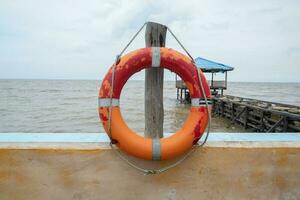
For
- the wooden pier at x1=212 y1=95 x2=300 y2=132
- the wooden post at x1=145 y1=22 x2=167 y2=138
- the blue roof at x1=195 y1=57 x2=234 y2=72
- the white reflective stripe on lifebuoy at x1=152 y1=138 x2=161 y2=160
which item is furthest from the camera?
the blue roof at x1=195 y1=57 x2=234 y2=72

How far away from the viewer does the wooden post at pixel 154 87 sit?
230 centimetres

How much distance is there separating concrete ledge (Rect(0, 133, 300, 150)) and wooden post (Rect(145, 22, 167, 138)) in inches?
15.5

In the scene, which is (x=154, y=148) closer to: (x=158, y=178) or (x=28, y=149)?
(x=158, y=178)

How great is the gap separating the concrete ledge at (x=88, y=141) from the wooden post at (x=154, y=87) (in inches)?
15.5

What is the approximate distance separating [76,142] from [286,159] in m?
1.58

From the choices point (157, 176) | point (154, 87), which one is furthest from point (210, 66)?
point (157, 176)

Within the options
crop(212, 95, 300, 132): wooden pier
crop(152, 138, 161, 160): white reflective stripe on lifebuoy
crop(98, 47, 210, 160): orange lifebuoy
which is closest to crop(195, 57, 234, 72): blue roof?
crop(212, 95, 300, 132): wooden pier

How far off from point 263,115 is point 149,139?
30.0 feet

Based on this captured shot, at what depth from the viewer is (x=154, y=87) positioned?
2.33 metres

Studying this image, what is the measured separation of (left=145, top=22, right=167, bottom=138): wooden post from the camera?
2.30 m

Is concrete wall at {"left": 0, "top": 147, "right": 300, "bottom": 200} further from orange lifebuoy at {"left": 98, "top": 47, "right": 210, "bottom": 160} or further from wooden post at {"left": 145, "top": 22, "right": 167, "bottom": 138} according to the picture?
wooden post at {"left": 145, "top": 22, "right": 167, "bottom": 138}

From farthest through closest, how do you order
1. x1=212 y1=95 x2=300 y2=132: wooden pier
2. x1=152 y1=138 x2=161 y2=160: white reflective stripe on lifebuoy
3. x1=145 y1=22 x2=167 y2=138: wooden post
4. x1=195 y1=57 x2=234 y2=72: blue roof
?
x1=195 y1=57 x2=234 y2=72: blue roof
x1=212 y1=95 x2=300 y2=132: wooden pier
x1=145 y1=22 x2=167 y2=138: wooden post
x1=152 y1=138 x2=161 y2=160: white reflective stripe on lifebuoy

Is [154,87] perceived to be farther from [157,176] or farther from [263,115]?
[263,115]

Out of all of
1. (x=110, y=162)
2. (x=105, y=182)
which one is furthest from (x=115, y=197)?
(x=110, y=162)
